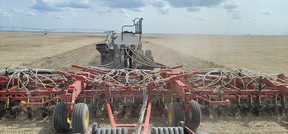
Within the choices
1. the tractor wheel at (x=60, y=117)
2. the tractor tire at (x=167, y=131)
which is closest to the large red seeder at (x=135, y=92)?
the tractor wheel at (x=60, y=117)

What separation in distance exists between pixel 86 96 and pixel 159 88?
5.17 feet

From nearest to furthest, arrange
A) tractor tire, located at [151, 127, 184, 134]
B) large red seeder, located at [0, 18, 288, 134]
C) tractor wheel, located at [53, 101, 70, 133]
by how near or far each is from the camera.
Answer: tractor tire, located at [151, 127, 184, 134], tractor wheel, located at [53, 101, 70, 133], large red seeder, located at [0, 18, 288, 134]

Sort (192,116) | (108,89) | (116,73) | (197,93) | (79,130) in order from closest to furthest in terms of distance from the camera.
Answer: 1. (79,130)
2. (192,116)
3. (108,89)
4. (197,93)
5. (116,73)

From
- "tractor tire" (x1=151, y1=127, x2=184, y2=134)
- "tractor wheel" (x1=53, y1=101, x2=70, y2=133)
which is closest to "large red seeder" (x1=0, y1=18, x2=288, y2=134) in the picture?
"tractor wheel" (x1=53, y1=101, x2=70, y2=133)

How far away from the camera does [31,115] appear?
716cm

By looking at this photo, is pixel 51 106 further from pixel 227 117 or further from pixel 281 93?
pixel 281 93

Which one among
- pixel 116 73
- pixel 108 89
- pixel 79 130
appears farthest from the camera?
pixel 116 73

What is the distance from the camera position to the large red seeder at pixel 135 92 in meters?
6.04

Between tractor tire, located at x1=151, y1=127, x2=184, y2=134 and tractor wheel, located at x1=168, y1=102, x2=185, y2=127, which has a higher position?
tractor tire, located at x1=151, y1=127, x2=184, y2=134

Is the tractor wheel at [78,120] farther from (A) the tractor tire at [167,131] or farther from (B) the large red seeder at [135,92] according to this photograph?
(A) the tractor tire at [167,131]

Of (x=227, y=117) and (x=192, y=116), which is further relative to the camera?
(x=227, y=117)

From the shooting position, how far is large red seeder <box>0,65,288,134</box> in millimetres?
6035

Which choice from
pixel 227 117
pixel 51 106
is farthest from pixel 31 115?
pixel 227 117

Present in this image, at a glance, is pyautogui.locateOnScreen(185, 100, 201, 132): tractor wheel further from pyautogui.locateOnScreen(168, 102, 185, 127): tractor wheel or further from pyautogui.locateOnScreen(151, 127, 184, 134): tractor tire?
pyautogui.locateOnScreen(151, 127, 184, 134): tractor tire
